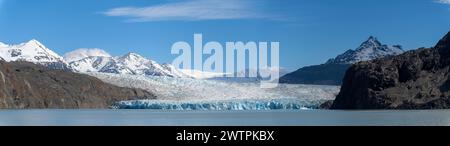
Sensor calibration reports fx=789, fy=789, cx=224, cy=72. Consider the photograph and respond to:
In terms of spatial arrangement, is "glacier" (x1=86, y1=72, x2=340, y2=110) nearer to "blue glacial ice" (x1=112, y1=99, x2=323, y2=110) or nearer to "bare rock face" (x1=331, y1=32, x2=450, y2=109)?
"blue glacial ice" (x1=112, y1=99, x2=323, y2=110)

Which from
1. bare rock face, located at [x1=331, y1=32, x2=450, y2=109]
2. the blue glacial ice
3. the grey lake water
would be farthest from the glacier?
the grey lake water

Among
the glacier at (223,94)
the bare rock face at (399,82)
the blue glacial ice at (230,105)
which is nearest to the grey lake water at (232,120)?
the blue glacial ice at (230,105)

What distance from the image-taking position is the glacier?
14962 centimetres

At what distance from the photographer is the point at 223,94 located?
168m

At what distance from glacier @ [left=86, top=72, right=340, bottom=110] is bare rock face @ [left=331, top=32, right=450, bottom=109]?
202 inches

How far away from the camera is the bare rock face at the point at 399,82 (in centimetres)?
17038

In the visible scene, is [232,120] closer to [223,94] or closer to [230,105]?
[230,105]

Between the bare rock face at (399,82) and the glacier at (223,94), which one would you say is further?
the bare rock face at (399,82)

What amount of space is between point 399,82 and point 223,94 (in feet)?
136

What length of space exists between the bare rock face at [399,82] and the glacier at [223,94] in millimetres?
5132

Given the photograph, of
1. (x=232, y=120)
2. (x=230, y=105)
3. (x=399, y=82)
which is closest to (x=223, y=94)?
(x=230, y=105)

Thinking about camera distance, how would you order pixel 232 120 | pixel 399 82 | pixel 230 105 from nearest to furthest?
pixel 232 120
pixel 230 105
pixel 399 82

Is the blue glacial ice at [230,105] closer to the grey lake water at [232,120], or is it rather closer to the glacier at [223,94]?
the glacier at [223,94]
